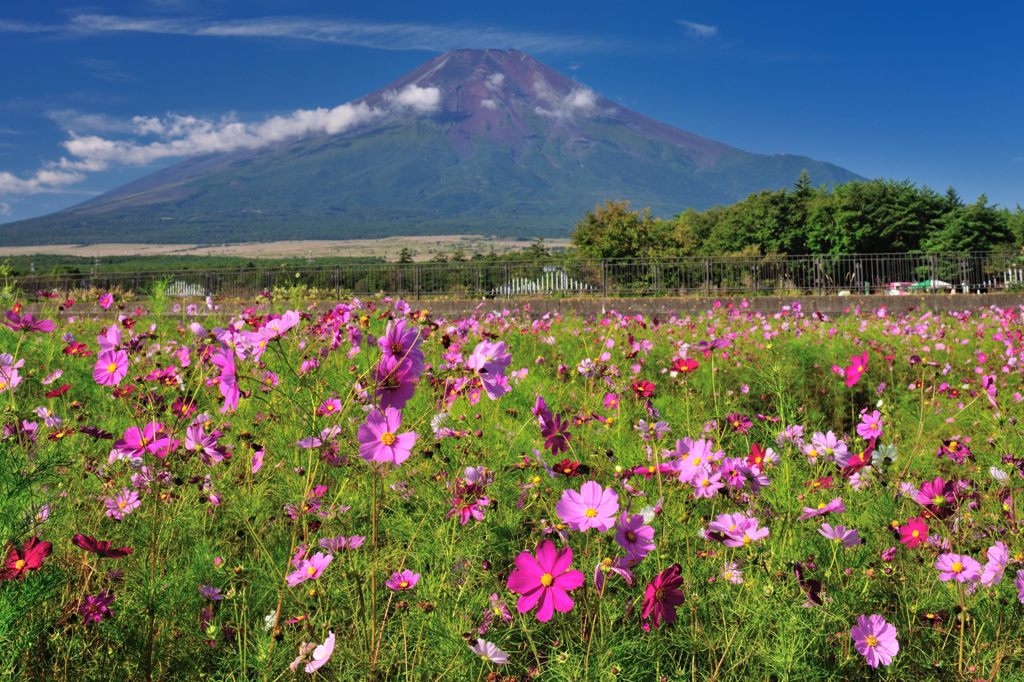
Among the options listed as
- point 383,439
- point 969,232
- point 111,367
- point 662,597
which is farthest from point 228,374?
point 969,232

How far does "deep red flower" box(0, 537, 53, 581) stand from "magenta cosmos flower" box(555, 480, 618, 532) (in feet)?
3.12

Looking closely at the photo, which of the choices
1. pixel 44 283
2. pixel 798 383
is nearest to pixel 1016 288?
pixel 798 383

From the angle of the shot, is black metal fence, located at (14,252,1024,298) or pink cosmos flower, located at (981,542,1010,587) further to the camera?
black metal fence, located at (14,252,1024,298)

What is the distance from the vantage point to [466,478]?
1.86 metres

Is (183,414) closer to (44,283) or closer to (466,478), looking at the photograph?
(466,478)

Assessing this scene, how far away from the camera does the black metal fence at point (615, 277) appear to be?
60.7ft

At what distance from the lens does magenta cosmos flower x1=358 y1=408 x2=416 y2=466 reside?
3.82ft

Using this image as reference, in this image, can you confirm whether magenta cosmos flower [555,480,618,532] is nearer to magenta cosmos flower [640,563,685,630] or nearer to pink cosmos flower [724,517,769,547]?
magenta cosmos flower [640,563,685,630]

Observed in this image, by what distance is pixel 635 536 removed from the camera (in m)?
1.28

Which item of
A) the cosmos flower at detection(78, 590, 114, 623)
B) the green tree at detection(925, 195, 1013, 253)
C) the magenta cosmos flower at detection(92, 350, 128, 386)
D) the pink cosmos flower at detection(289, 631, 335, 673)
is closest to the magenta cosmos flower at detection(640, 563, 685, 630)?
the pink cosmos flower at detection(289, 631, 335, 673)

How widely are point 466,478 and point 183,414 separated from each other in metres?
0.73

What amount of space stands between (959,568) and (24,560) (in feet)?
6.20

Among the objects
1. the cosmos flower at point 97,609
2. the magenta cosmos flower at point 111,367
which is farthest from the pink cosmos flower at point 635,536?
the magenta cosmos flower at point 111,367

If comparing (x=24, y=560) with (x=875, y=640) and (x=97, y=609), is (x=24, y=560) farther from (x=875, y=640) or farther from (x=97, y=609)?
(x=875, y=640)
